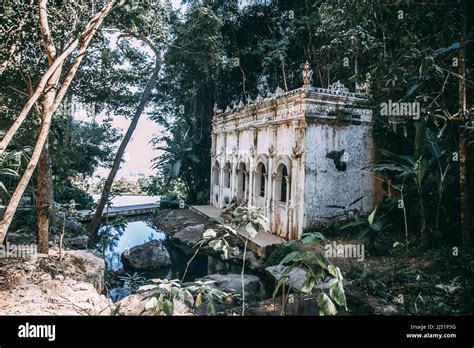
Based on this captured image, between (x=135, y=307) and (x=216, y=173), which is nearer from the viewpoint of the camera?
(x=135, y=307)

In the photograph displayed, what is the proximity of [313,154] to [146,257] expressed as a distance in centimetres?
597

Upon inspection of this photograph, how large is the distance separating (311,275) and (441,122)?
8.27m

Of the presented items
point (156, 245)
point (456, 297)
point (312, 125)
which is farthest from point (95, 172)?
point (456, 297)

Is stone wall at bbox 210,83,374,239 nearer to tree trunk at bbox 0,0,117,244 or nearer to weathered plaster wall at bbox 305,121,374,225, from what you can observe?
weathered plaster wall at bbox 305,121,374,225

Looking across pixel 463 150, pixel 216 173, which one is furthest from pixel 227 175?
pixel 463 150

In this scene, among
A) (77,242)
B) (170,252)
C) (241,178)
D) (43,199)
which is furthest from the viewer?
(241,178)

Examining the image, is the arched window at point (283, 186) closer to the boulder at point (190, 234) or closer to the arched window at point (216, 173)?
the boulder at point (190, 234)

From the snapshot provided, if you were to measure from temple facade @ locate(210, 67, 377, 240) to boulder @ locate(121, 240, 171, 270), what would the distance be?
12.5 ft

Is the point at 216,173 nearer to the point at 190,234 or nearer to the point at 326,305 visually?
the point at 190,234

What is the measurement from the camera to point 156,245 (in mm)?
9828

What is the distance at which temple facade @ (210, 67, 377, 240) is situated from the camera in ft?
30.8

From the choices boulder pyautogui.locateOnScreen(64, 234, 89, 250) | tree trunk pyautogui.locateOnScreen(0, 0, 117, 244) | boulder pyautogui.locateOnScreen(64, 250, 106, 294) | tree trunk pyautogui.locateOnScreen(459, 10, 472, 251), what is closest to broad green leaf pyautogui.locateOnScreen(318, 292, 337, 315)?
tree trunk pyautogui.locateOnScreen(0, 0, 117, 244)

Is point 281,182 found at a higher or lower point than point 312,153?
lower

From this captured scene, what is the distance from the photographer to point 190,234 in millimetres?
12633
